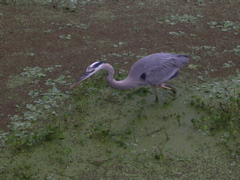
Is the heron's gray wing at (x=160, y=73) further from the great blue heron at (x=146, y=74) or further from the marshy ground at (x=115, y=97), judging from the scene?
the marshy ground at (x=115, y=97)

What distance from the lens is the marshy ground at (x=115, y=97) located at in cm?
452

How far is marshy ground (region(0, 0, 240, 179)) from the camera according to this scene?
14.8 feet

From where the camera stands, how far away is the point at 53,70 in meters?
6.40

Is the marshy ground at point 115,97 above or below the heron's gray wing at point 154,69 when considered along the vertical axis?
below

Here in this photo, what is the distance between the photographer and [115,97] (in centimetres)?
577

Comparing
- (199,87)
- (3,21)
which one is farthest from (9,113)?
(3,21)

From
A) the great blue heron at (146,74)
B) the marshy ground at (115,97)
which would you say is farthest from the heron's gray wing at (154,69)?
the marshy ground at (115,97)

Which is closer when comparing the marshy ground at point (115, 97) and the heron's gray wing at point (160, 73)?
the marshy ground at point (115, 97)

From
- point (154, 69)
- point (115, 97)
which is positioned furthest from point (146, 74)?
point (115, 97)

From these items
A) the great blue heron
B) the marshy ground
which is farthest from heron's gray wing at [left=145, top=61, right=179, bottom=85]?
the marshy ground

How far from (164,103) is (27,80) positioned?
2.10m

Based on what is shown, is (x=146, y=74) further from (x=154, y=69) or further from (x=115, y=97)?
(x=115, y=97)

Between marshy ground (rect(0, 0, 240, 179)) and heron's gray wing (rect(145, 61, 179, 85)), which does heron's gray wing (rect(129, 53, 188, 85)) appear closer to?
heron's gray wing (rect(145, 61, 179, 85))

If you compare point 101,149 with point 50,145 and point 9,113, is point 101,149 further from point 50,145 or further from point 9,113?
point 9,113
